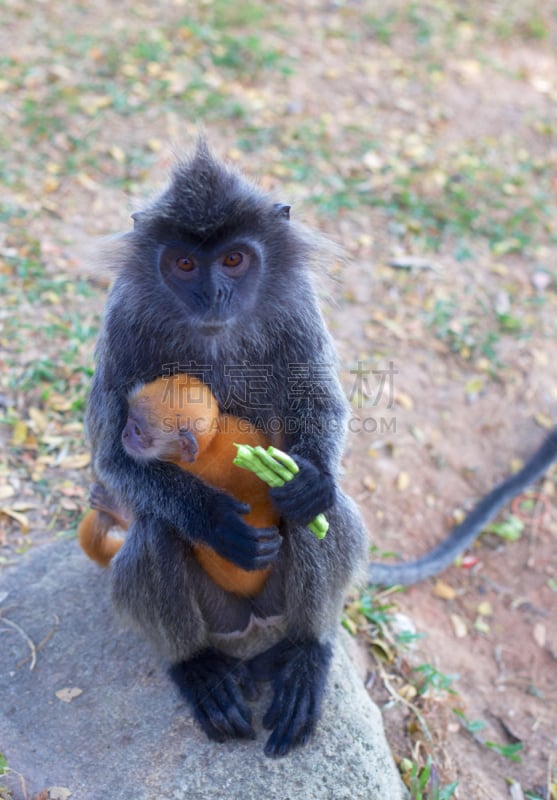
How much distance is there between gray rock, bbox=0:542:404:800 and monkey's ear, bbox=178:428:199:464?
98cm

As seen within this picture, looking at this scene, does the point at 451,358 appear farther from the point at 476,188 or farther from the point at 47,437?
the point at 47,437

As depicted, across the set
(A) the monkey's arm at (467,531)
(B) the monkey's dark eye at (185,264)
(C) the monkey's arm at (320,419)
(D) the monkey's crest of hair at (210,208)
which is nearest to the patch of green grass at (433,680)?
(A) the monkey's arm at (467,531)

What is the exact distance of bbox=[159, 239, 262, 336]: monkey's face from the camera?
308cm

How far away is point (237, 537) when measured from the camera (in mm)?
2900

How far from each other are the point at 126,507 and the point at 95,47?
6.39 metres

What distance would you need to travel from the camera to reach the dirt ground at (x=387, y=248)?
4406mm

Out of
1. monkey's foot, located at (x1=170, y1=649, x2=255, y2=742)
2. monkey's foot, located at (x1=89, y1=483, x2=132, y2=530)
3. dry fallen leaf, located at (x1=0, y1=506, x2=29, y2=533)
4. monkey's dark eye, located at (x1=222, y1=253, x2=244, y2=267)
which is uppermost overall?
monkey's dark eye, located at (x1=222, y1=253, x2=244, y2=267)

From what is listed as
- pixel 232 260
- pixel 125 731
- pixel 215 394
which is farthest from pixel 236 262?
pixel 125 731

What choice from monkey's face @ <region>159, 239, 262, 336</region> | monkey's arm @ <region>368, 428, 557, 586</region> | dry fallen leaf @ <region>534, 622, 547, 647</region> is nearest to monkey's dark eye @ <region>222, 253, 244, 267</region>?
monkey's face @ <region>159, 239, 262, 336</region>

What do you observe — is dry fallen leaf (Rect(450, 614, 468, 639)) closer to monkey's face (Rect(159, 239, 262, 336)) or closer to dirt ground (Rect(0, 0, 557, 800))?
dirt ground (Rect(0, 0, 557, 800))

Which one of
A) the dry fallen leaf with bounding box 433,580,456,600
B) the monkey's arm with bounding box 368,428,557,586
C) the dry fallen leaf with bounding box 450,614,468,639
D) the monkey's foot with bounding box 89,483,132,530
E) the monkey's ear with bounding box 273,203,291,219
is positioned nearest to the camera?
the monkey's ear with bounding box 273,203,291,219

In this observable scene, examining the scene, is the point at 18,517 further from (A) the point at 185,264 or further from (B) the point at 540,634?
(B) the point at 540,634

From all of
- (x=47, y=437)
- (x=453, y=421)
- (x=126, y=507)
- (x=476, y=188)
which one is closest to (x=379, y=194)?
(x=476, y=188)

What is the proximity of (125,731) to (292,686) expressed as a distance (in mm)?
675
